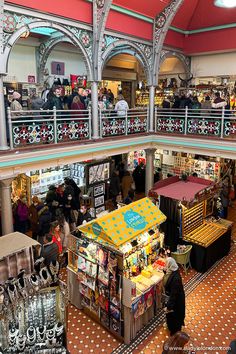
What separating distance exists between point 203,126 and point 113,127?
2.95m

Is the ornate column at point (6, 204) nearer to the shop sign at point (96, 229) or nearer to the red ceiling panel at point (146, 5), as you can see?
the shop sign at point (96, 229)

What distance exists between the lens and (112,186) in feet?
40.9

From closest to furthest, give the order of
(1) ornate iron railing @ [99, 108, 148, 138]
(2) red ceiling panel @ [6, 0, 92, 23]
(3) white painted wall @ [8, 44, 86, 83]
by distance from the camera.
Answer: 1. (2) red ceiling panel @ [6, 0, 92, 23]
2. (1) ornate iron railing @ [99, 108, 148, 138]
3. (3) white painted wall @ [8, 44, 86, 83]

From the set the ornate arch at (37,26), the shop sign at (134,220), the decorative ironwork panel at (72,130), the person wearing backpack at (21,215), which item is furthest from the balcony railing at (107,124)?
the shop sign at (134,220)

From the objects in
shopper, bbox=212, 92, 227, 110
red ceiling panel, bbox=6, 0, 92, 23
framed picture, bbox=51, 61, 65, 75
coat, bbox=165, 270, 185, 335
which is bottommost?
coat, bbox=165, 270, 185, 335

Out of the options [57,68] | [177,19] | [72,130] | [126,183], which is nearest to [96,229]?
[72,130]

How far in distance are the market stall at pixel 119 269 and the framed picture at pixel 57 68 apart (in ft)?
25.7

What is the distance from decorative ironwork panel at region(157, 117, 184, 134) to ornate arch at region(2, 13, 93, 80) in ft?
11.0

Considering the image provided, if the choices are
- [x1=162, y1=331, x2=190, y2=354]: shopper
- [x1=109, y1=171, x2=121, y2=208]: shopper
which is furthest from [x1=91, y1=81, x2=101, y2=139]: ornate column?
[x1=162, y1=331, x2=190, y2=354]: shopper

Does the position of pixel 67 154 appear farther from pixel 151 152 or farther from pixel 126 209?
pixel 151 152

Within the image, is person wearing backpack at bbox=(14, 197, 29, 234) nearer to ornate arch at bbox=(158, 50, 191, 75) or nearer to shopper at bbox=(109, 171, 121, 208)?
Result: shopper at bbox=(109, 171, 121, 208)

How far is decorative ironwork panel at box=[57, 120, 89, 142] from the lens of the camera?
8.32 meters

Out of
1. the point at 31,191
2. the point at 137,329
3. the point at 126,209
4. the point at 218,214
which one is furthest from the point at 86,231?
the point at 218,214

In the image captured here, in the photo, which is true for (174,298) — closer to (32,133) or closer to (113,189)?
(32,133)
